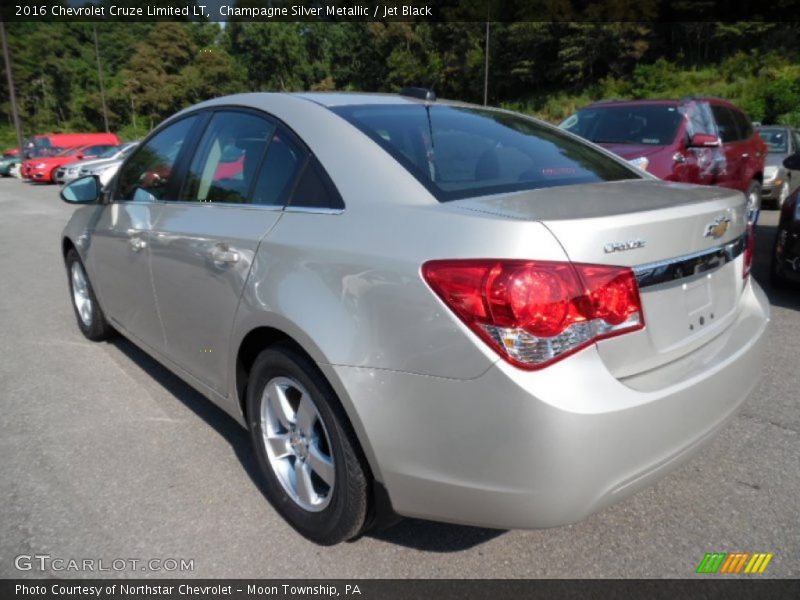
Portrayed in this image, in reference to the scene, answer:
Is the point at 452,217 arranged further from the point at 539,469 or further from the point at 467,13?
the point at 467,13

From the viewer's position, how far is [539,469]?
1678 millimetres

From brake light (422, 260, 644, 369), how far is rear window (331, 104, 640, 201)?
0.39 metres

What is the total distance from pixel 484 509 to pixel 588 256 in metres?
0.77

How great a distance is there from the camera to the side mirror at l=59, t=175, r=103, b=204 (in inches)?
155

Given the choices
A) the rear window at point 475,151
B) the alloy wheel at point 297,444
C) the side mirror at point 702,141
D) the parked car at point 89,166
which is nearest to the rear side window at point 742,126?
the side mirror at point 702,141

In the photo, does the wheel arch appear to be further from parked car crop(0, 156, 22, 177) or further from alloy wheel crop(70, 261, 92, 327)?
parked car crop(0, 156, 22, 177)

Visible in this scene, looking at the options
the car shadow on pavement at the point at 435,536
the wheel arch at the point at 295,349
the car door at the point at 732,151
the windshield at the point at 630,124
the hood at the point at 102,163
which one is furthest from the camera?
the hood at the point at 102,163

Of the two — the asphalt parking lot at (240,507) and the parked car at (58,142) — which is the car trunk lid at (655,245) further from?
the parked car at (58,142)

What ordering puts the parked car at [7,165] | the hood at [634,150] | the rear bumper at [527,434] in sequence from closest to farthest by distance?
the rear bumper at [527,434]
the hood at [634,150]
the parked car at [7,165]

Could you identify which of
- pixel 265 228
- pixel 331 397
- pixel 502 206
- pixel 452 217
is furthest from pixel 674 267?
pixel 265 228

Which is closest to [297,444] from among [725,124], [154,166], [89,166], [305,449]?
[305,449]

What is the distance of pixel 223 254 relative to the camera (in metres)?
2.48

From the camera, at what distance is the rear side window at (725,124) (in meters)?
7.42

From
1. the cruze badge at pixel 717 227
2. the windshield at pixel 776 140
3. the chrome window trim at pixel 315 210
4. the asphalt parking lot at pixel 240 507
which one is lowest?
the asphalt parking lot at pixel 240 507
